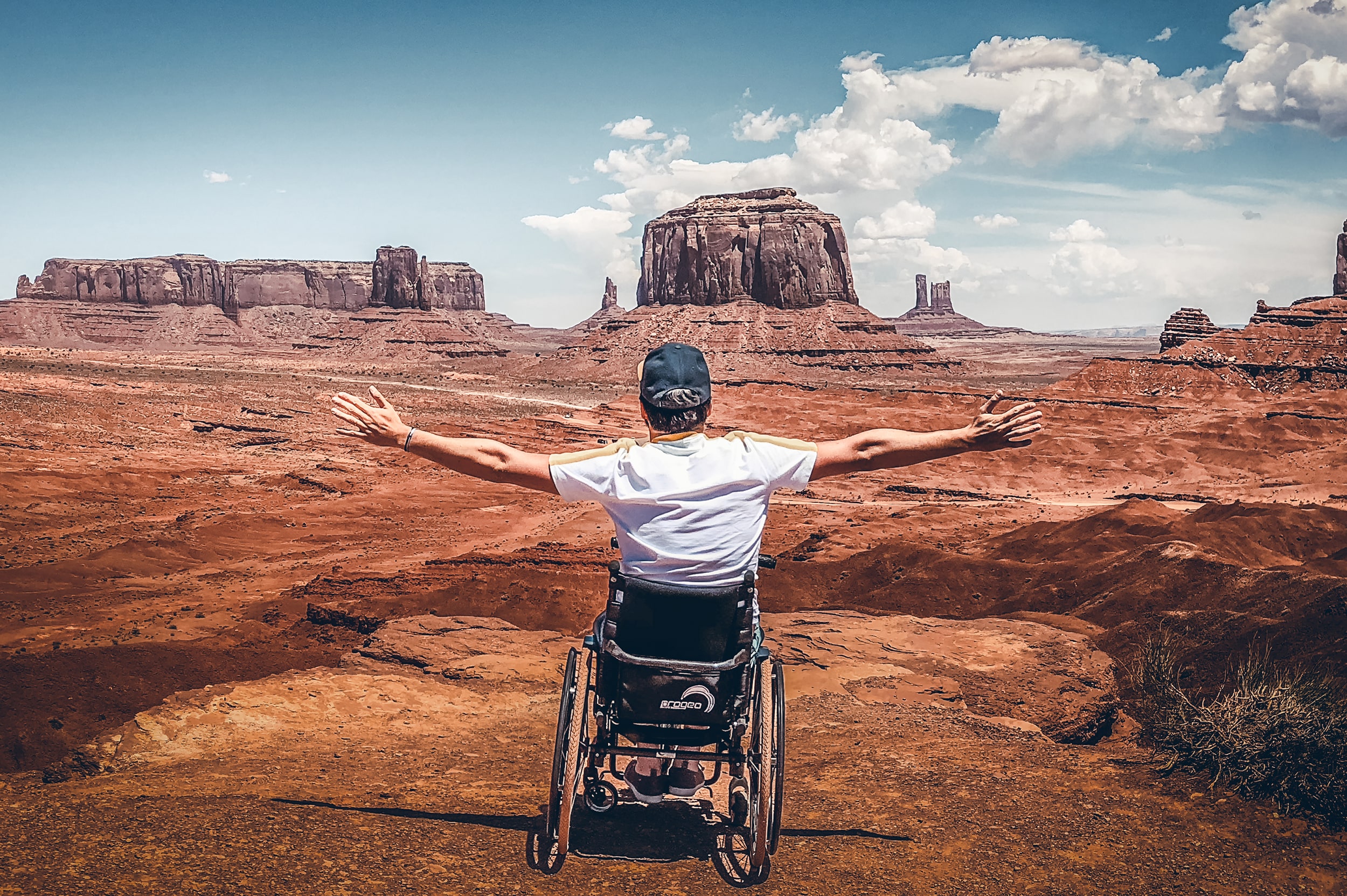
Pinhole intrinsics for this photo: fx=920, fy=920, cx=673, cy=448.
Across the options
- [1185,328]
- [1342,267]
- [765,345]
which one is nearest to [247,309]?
[765,345]

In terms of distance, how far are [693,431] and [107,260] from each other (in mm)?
171496

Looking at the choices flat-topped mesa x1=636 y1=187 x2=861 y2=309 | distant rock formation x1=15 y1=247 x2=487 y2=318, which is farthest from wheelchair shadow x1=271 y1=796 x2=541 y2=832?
distant rock formation x1=15 y1=247 x2=487 y2=318

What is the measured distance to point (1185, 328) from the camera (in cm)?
6297

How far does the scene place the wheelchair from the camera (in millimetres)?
3482

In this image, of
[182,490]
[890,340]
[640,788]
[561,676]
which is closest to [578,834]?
[640,788]

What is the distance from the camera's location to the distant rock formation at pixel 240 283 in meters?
129

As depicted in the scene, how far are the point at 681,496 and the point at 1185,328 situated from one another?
69.6 m

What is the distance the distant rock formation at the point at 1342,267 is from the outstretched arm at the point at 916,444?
6753cm

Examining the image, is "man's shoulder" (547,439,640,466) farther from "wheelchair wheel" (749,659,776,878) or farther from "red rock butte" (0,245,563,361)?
"red rock butte" (0,245,563,361)

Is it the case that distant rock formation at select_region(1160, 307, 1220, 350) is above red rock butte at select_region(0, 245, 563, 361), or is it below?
below

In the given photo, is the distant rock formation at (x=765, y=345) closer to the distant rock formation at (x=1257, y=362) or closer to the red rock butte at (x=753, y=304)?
the red rock butte at (x=753, y=304)

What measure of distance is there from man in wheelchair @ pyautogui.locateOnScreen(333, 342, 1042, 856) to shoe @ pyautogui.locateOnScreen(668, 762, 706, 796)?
13.5 inches

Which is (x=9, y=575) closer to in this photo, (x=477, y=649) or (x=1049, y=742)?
(x=477, y=649)

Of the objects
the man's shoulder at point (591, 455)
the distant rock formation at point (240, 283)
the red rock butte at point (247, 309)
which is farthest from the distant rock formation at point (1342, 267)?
the distant rock formation at point (240, 283)
